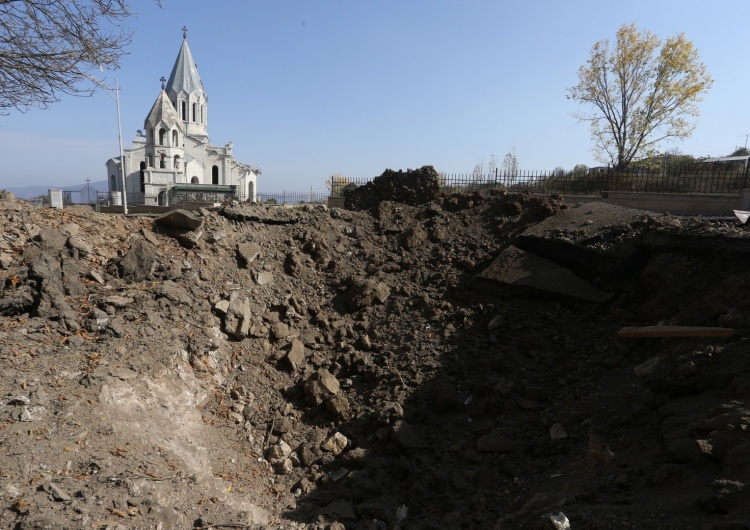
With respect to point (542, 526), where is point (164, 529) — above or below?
below

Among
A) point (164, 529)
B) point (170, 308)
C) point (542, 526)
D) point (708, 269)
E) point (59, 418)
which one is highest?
point (708, 269)

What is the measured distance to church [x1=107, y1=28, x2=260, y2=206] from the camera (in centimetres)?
4156

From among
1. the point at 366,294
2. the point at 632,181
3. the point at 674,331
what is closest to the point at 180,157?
the point at 632,181

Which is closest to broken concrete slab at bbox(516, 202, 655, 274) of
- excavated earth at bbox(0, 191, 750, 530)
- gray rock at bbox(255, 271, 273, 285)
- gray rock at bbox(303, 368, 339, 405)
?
excavated earth at bbox(0, 191, 750, 530)

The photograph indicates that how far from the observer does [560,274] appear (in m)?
6.25

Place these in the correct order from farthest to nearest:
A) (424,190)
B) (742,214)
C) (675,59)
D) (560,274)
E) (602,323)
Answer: (675,59) → (424,190) → (742,214) → (560,274) → (602,323)

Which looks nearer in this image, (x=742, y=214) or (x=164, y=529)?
(x=164, y=529)

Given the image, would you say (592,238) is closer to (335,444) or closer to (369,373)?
(369,373)

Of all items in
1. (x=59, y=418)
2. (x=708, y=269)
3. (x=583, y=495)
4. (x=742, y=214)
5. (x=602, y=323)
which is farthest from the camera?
(x=742, y=214)

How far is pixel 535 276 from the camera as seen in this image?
628cm

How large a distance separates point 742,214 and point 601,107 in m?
24.3

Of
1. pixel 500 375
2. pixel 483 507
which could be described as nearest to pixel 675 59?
pixel 500 375

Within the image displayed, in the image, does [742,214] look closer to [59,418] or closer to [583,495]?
[583,495]

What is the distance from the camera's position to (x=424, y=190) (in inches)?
363
